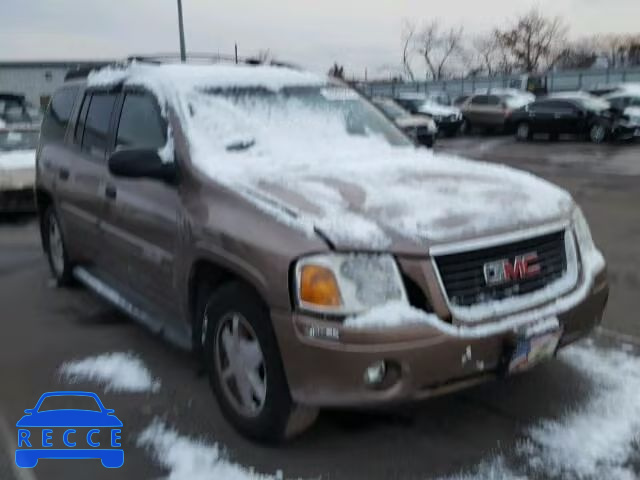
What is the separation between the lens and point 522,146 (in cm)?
2209

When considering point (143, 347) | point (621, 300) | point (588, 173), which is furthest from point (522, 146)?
point (143, 347)

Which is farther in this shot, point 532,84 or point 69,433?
point 532,84

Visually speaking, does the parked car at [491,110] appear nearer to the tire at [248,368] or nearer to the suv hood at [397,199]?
the suv hood at [397,199]

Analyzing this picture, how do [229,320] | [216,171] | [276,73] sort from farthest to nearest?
[276,73]
[216,171]
[229,320]

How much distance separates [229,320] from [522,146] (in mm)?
20172

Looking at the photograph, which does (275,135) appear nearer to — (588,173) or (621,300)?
(621,300)

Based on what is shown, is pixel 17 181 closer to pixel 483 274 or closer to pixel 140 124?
pixel 140 124

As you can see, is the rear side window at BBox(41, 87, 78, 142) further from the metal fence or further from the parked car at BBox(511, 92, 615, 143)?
the metal fence

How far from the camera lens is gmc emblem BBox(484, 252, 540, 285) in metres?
3.09

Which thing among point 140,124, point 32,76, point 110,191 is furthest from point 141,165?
point 32,76

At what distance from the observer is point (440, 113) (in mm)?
27016

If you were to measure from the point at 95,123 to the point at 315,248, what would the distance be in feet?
9.34

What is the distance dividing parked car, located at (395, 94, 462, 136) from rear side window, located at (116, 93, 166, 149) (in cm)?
2275

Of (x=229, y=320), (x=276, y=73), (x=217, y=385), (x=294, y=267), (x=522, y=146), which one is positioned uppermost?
(x=276, y=73)
